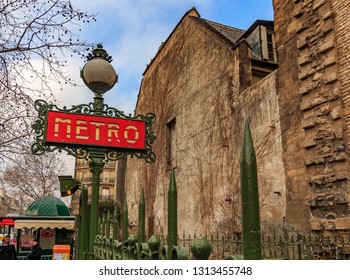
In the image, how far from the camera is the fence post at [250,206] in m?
1.20

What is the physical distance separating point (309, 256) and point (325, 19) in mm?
4770

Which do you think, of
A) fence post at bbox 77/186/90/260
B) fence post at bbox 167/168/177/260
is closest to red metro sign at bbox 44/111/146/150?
fence post at bbox 77/186/90/260

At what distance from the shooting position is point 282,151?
8.20 metres

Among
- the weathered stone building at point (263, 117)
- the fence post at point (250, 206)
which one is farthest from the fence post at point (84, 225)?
the weathered stone building at point (263, 117)

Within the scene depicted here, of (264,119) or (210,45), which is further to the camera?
(210,45)

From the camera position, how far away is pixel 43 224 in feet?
43.4

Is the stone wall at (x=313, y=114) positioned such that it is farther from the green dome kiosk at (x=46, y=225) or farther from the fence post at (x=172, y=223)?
the green dome kiosk at (x=46, y=225)

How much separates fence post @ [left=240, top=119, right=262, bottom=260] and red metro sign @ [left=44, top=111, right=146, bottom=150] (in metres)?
2.62

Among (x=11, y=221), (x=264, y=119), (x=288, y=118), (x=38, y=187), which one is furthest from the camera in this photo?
(x=38, y=187)

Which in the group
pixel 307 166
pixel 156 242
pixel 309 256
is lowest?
pixel 309 256

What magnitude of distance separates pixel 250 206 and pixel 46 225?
13475mm

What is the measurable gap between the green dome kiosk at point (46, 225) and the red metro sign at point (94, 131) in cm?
1083

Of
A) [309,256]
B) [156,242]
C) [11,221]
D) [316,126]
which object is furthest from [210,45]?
[11,221]

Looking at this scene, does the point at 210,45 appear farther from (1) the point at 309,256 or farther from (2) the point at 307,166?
(1) the point at 309,256
